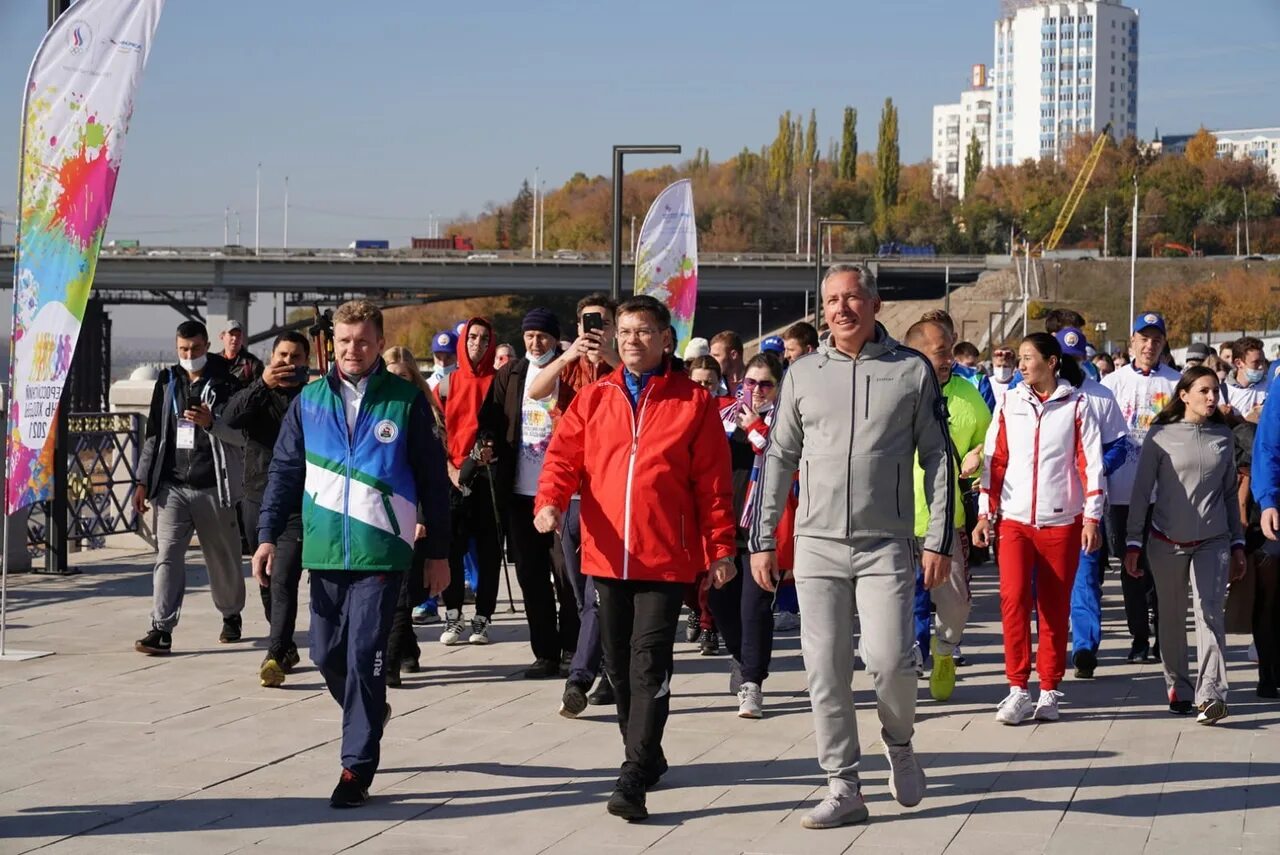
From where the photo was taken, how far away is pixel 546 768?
277 inches

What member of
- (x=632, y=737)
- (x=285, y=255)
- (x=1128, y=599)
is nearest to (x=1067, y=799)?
(x=632, y=737)

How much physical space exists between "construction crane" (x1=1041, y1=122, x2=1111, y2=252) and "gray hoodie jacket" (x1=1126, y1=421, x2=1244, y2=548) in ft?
420

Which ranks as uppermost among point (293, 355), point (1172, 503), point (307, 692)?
point (293, 355)

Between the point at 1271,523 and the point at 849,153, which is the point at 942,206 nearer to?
the point at 849,153

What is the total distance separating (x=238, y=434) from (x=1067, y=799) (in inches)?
206

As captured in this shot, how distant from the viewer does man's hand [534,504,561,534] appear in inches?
253

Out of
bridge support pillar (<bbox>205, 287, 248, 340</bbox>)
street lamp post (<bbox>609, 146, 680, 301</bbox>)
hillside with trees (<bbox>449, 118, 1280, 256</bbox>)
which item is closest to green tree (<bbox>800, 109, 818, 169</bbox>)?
hillside with trees (<bbox>449, 118, 1280, 256</bbox>)

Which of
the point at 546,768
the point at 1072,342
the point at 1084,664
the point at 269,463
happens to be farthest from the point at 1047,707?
the point at 269,463

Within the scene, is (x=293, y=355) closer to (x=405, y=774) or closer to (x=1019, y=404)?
(x=405, y=774)

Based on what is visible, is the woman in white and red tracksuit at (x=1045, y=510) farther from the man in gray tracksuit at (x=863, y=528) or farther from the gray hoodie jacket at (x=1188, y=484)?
the man in gray tracksuit at (x=863, y=528)

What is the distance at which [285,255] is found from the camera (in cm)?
9138

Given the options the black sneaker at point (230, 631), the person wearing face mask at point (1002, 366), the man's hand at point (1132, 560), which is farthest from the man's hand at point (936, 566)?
the person wearing face mask at point (1002, 366)

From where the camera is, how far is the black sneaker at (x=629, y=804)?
20.2ft

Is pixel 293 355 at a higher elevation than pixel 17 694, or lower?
higher
